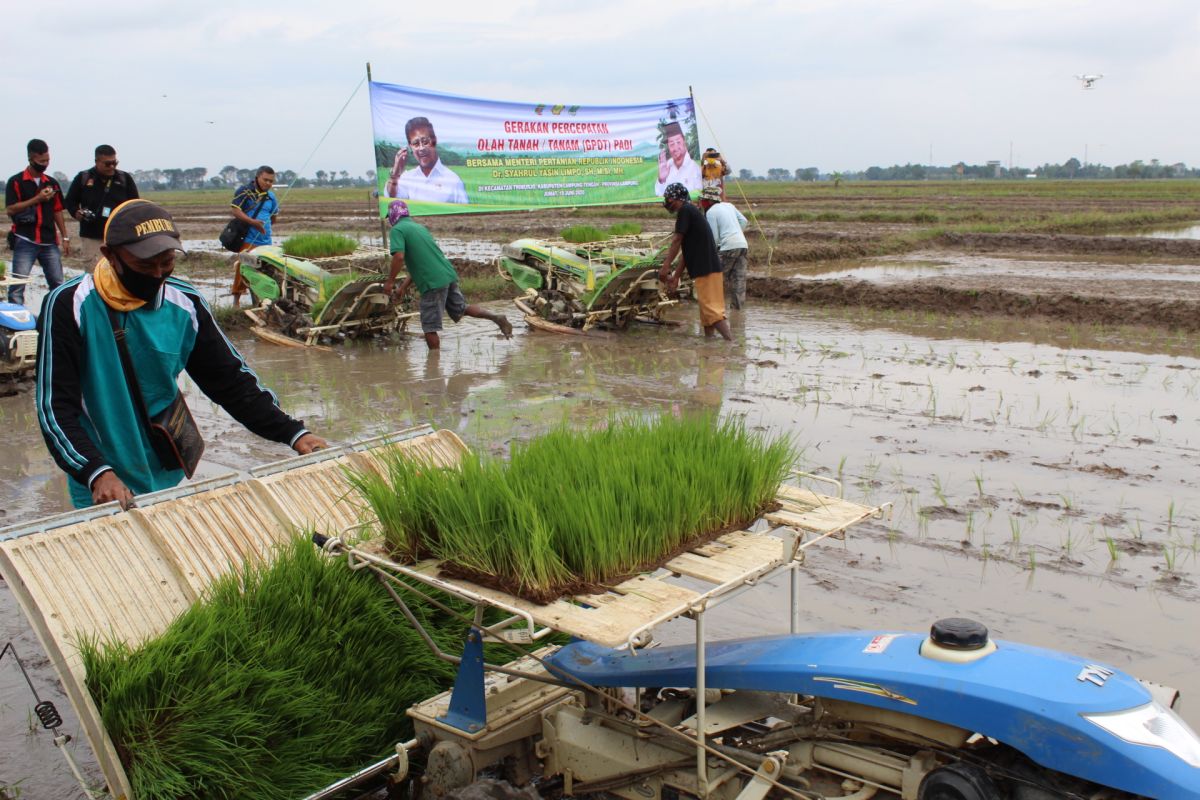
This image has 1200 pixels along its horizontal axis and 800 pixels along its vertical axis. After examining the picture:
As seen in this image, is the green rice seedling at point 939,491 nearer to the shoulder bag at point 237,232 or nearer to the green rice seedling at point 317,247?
the green rice seedling at point 317,247

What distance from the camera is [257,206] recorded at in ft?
38.0

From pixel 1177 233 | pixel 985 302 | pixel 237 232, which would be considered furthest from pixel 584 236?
pixel 1177 233

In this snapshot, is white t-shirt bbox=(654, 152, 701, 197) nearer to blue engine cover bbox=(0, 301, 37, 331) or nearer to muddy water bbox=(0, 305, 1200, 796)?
muddy water bbox=(0, 305, 1200, 796)

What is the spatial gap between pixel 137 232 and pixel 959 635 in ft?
8.15

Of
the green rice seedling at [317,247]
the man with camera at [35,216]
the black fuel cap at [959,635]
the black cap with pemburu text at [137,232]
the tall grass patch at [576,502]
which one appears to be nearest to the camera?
the black fuel cap at [959,635]

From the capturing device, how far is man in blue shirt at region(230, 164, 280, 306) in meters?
11.4

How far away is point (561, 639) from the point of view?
3846mm

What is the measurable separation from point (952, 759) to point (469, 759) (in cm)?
124

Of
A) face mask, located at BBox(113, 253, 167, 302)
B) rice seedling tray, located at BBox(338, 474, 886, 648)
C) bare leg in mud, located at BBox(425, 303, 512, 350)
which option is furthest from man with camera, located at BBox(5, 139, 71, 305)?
rice seedling tray, located at BBox(338, 474, 886, 648)

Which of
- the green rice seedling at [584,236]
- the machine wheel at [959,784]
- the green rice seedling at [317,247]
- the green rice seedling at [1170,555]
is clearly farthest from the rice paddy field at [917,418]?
the machine wheel at [959,784]

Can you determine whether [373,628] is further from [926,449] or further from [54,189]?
[54,189]

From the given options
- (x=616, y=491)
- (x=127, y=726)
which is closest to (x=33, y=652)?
(x=127, y=726)

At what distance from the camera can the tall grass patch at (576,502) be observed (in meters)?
2.49

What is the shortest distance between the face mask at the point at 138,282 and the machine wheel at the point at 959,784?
256cm
